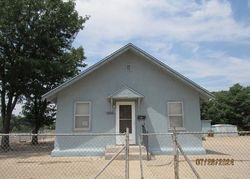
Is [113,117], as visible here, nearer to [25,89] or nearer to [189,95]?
[189,95]

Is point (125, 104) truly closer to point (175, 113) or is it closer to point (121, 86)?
point (121, 86)

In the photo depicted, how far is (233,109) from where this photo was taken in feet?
219

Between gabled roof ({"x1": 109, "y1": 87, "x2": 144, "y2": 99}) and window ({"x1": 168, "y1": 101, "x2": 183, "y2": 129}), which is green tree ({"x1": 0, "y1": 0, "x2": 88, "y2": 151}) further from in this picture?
window ({"x1": 168, "y1": 101, "x2": 183, "y2": 129})

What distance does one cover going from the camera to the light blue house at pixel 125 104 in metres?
18.4

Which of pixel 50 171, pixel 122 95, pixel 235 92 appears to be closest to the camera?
pixel 50 171

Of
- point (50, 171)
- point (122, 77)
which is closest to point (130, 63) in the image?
point (122, 77)

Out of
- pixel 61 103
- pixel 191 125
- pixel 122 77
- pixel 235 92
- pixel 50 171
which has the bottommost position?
pixel 50 171

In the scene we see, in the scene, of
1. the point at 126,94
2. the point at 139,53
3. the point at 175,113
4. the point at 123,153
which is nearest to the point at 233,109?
the point at 175,113

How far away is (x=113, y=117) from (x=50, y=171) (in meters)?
6.69

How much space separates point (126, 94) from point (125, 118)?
4.80ft

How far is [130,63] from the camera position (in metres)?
19.5

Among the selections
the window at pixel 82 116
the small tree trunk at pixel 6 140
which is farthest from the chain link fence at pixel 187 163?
the small tree trunk at pixel 6 140

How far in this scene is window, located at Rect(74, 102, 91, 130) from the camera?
61.0 feet

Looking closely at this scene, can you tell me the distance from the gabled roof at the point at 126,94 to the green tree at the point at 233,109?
49580 millimetres
